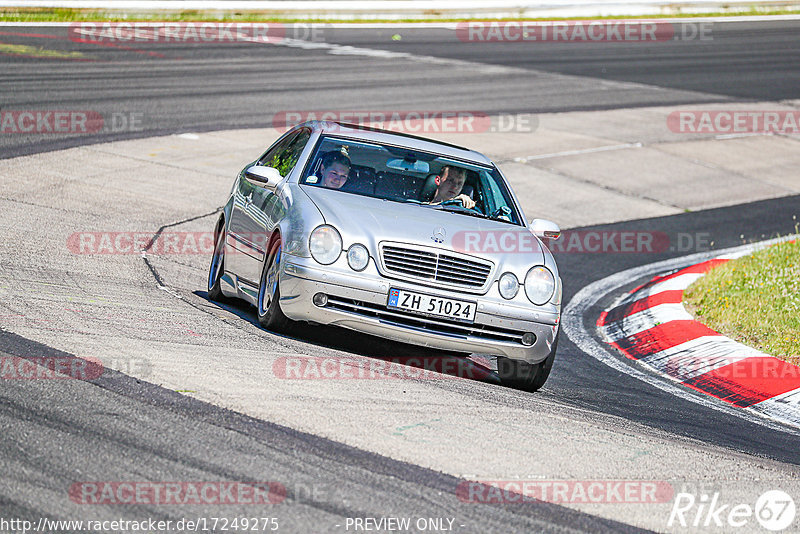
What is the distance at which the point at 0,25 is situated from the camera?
23.6 m

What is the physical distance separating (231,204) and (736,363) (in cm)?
400

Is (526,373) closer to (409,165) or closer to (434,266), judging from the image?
(434,266)

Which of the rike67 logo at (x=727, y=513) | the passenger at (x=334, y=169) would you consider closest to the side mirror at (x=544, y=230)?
A: the passenger at (x=334, y=169)

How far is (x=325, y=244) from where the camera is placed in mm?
6641

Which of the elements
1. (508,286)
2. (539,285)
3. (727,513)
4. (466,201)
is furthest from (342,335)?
(727,513)

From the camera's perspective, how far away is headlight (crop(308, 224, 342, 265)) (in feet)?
21.7

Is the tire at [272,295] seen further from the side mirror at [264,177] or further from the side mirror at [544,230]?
the side mirror at [544,230]

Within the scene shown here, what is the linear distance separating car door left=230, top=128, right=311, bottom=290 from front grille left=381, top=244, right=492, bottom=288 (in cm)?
96

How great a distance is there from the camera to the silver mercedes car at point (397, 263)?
6598mm

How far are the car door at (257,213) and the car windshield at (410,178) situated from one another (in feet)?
0.94

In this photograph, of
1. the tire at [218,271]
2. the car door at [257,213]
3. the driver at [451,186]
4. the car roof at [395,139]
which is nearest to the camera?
the car door at [257,213]

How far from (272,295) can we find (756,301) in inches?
183

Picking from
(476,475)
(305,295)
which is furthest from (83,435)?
(305,295)

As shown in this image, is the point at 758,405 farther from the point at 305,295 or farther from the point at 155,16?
the point at 155,16
